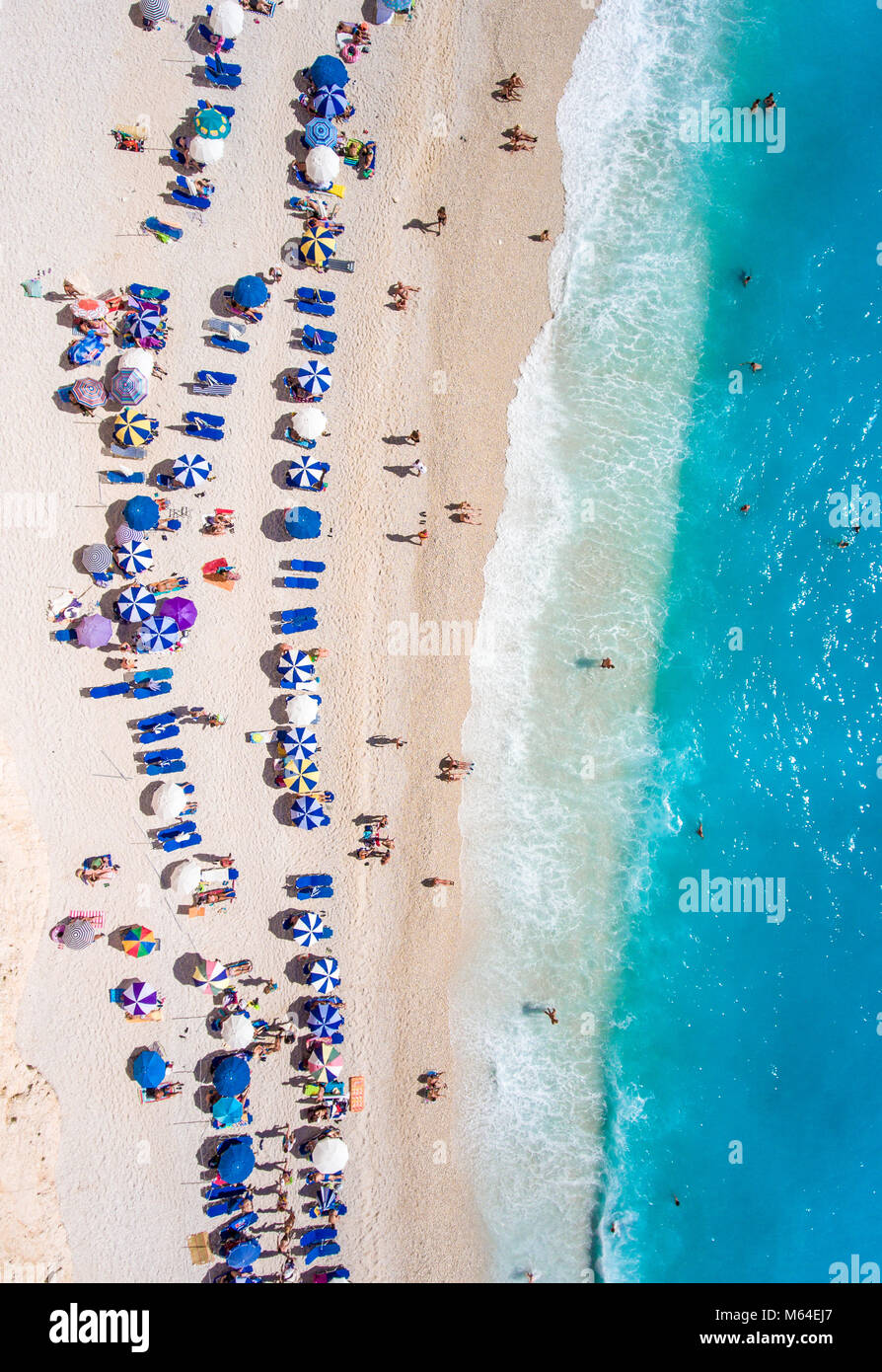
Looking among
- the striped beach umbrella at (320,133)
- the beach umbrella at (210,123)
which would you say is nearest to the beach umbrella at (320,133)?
the striped beach umbrella at (320,133)

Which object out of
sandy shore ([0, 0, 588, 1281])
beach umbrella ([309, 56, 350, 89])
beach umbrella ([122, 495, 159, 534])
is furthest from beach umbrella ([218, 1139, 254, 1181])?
beach umbrella ([309, 56, 350, 89])

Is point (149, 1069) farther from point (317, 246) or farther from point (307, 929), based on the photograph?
point (317, 246)

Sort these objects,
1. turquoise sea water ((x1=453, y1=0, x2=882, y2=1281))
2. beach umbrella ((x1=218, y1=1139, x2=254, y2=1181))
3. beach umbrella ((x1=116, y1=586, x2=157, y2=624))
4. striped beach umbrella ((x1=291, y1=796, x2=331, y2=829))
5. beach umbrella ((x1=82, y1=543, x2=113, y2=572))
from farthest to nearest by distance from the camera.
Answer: turquoise sea water ((x1=453, y1=0, x2=882, y2=1281)) → striped beach umbrella ((x1=291, y1=796, x2=331, y2=829)) → beach umbrella ((x1=82, y1=543, x2=113, y2=572)) → beach umbrella ((x1=116, y1=586, x2=157, y2=624)) → beach umbrella ((x1=218, y1=1139, x2=254, y2=1181))

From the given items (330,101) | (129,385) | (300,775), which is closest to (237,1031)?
(300,775)

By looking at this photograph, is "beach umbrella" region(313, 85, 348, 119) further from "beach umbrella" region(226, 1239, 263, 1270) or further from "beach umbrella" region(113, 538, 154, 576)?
"beach umbrella" region(226, 1239, 263, 1270)

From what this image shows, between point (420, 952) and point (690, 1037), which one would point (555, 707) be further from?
point (690, 1037)

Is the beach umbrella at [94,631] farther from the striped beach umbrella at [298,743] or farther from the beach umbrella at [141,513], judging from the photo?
Result: the striped beach umbrella at [298,743]
